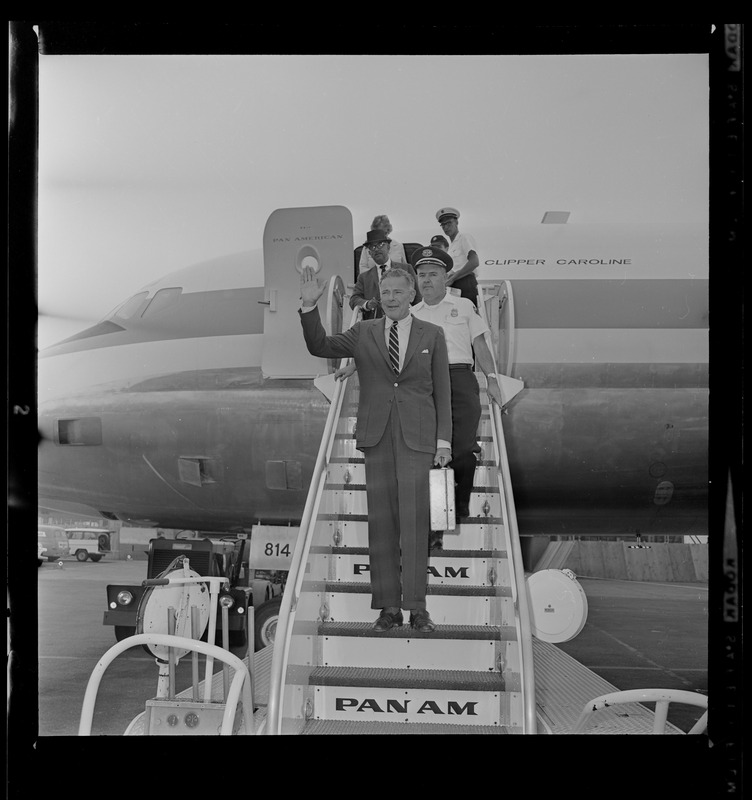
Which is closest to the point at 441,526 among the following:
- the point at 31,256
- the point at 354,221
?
the point at 354,221

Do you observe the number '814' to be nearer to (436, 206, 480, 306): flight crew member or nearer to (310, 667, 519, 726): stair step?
(310, 667, 519, 726): stair step

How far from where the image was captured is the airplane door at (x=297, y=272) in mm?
3365

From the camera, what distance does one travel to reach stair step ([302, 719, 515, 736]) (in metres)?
2.89

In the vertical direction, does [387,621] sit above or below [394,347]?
below

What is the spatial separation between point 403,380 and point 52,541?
157 centimetres

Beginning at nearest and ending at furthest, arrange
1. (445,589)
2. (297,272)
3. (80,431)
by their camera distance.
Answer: (445,589)
(297,272)
(80,431)

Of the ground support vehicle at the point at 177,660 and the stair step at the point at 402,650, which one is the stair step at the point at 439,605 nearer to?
the stair step at the point at 402,650

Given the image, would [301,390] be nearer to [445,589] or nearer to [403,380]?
[403,380]

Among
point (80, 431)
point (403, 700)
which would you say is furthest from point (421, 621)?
point (80, 431)

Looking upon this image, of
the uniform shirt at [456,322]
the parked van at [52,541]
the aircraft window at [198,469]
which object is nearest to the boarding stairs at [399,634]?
the uniform shirt at [456,322]

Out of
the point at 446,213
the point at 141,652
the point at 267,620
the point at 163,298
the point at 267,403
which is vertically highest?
the point at 446,213

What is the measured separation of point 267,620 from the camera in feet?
15.9

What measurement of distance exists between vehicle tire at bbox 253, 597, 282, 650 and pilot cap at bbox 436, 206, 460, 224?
235cm

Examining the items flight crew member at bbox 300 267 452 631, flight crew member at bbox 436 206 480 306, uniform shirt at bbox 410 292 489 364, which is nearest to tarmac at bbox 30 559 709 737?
flight crew member at bbox 300 267 452 631
